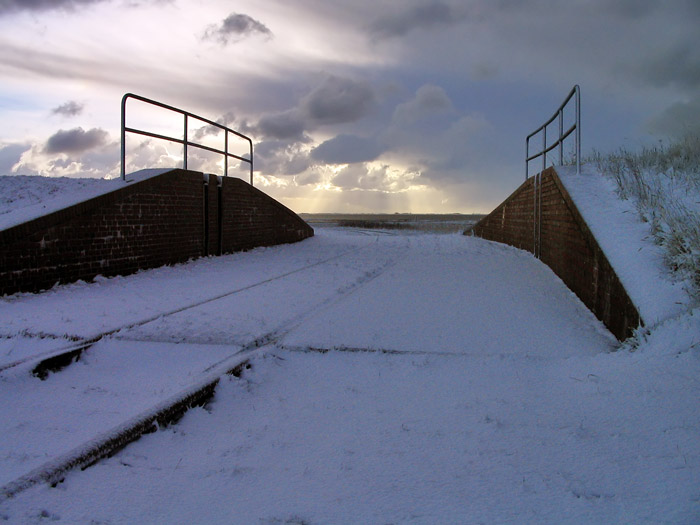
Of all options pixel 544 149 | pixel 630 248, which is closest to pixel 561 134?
pixel 544 149

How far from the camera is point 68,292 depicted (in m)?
7.07

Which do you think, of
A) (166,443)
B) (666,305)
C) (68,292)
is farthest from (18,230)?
(666,305)

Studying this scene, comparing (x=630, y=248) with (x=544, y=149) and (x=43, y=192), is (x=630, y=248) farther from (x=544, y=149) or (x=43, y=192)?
(x=43, y=192)

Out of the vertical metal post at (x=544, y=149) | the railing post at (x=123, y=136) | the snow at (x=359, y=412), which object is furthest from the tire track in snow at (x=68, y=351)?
the vertical metal post at (x=544, y=149)

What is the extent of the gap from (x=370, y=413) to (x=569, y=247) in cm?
498

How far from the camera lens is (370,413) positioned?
11.6 ft

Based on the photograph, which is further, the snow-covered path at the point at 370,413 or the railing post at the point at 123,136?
the railing post at the point at 123,136

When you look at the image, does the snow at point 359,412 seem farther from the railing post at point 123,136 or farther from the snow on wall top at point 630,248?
the railing post at point 123,136

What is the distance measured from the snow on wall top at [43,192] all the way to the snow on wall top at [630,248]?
7.18 metres

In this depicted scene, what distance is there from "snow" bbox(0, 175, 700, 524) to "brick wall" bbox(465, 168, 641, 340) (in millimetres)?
230

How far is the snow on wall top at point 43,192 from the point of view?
7.32 meters

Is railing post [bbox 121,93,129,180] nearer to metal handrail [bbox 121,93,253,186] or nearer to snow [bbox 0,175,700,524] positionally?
metal handrail [bbox 121,93,253,186]

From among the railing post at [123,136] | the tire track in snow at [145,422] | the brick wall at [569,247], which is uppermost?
→ the railing post at [123,136]

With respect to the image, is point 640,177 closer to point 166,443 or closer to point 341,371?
point 341,371
